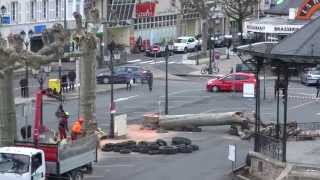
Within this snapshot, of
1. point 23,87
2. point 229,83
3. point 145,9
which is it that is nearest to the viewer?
point 23,87

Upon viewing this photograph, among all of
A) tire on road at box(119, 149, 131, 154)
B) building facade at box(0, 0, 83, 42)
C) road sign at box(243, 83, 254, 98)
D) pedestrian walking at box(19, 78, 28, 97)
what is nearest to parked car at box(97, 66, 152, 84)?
pedestrian walking at box(19, 78, 28, 97)

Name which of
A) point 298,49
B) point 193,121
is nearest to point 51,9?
point 193,121

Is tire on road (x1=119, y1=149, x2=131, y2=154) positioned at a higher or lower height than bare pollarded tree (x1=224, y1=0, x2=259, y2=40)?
lower

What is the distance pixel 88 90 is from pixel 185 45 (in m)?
58.0

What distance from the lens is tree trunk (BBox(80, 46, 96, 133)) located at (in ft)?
122

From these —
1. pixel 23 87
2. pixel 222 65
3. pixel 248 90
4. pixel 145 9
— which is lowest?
pixel 23 87

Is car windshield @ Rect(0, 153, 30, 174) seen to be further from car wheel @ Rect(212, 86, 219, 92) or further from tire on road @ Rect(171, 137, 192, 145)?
car wheel @ Rect(212, 86, 219, 92)

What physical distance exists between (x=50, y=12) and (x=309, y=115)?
38.0 m

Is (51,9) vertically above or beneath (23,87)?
above

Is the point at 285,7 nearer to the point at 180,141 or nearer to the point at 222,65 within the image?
the point at 222,65

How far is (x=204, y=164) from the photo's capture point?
34.2m

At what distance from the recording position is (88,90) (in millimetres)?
37969

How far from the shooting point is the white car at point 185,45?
94.9m

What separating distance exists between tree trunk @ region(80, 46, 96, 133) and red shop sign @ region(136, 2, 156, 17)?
58.1 metres
